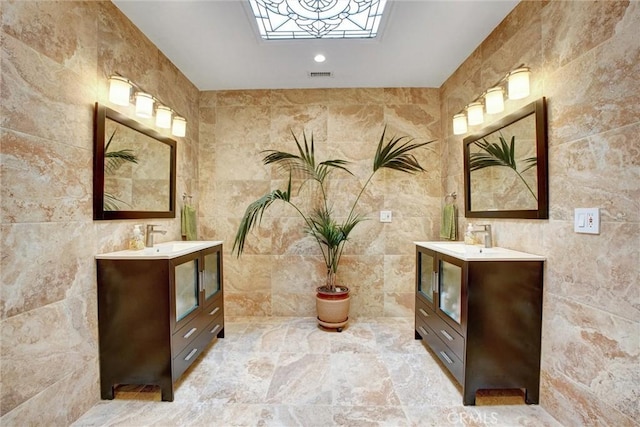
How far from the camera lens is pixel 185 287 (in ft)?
5.86

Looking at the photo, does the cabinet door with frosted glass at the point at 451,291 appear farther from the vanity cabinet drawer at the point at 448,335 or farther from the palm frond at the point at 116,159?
the palm frond at the point at 116,159

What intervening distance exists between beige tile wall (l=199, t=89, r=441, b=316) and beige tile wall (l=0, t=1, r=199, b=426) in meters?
1.17

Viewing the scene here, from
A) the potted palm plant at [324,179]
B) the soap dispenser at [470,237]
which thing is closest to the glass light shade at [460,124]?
the potted palm plant at [324,179]

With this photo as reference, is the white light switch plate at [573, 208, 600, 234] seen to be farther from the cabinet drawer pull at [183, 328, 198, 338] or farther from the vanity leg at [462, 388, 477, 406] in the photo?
the cabinet drawer pull at [183, 328, 198, 338]

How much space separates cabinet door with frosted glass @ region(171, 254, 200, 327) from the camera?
5.27 ft

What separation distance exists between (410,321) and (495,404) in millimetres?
1155

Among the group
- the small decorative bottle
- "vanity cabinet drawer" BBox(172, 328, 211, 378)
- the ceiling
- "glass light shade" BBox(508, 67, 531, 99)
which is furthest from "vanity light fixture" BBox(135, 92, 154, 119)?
"glass light shade" BBox(508, 67, 531, 99)

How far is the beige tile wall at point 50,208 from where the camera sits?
111 centimetres

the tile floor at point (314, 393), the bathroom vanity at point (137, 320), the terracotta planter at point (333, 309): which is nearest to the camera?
the tile floor at point (314, 393)

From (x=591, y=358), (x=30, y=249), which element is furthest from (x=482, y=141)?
(x=30, y=249)

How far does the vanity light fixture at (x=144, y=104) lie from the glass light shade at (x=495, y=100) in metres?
2.35

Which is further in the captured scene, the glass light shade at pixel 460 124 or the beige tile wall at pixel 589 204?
the glass light shade at pixel 460 124

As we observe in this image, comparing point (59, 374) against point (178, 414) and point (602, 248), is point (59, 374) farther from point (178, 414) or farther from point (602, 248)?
point (602, 248)

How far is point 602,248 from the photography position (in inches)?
46.4
